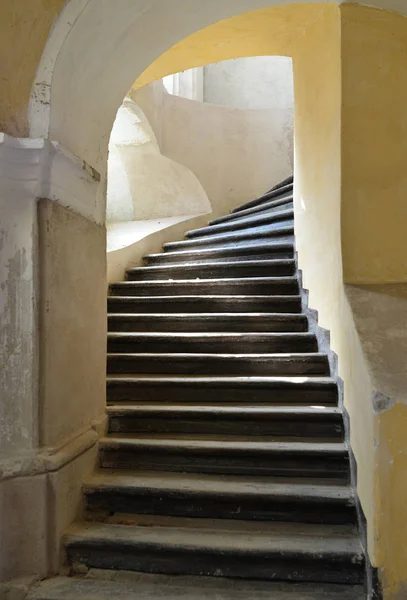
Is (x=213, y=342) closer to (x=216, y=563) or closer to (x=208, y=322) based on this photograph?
(x=208, y=322)

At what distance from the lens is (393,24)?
2.84 metres

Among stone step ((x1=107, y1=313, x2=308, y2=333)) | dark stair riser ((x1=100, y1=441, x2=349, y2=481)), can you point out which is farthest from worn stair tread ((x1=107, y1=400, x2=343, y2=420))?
stone step ((x1=107, y1=313, x2=308, y2=333))

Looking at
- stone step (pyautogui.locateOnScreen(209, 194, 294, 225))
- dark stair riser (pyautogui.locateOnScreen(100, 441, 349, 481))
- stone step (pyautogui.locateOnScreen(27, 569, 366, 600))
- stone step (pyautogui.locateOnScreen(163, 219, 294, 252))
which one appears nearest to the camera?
stone step (pyautogui.locateOnScreen(27, 569, 366, 600))

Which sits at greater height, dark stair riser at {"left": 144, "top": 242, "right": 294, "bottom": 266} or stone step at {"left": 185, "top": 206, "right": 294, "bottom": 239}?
stone step at {"left": 185, "top": 206, "right": 294, "bottom": 239}

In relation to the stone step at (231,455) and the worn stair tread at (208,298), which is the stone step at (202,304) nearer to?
the worn stair tread at (208,298)

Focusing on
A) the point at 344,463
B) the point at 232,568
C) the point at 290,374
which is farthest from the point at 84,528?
the point at 290,374

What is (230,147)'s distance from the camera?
276 inches

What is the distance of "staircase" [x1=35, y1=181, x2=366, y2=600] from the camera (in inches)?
87.4

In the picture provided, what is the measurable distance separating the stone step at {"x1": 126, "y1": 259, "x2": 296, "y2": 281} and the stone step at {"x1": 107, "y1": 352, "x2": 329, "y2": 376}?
1.18 meters

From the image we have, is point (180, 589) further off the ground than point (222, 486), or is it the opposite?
point (222, 486)

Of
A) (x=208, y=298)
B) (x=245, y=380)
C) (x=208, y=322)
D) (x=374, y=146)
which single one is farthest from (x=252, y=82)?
(x=245, y=380)

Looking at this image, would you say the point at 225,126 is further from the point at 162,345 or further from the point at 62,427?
the point at 62,427

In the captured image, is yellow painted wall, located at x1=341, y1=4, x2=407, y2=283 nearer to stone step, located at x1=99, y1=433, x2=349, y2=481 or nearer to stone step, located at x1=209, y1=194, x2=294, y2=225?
stone step, located at x1=99, y1=433, x2=349, y2=481

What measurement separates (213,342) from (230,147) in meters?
4.25
